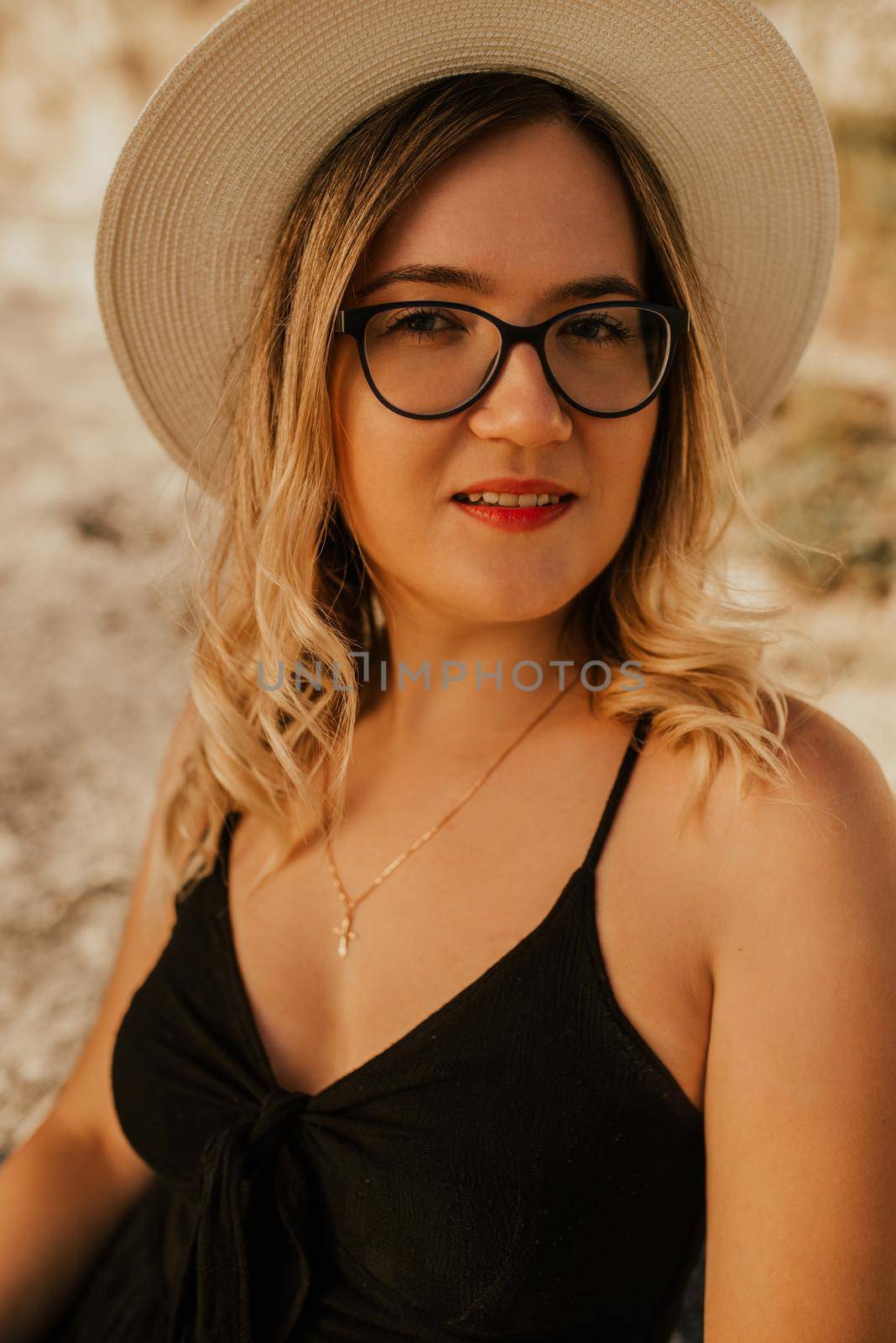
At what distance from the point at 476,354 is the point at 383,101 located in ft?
1.30

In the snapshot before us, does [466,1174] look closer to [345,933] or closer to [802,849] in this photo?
[345,933]

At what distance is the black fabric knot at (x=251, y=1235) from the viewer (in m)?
1.55

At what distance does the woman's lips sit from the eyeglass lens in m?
0.14

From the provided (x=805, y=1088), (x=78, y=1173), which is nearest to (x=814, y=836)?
(x=805, y=1088)

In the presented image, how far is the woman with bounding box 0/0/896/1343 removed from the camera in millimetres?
1344

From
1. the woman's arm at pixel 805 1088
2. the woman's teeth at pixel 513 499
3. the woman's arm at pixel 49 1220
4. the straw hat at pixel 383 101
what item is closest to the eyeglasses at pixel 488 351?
the woman's teeth at pixel 513 499

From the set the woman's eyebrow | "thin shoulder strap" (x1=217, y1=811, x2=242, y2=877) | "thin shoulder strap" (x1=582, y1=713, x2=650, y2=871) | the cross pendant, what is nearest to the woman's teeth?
the woman's eyebrow

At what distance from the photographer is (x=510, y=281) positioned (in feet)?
4.61

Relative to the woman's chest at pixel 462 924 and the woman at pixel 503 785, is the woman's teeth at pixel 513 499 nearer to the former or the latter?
the woman at pixel 503 785

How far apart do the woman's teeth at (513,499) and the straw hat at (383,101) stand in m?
0.55

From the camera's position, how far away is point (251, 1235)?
1.58 metres

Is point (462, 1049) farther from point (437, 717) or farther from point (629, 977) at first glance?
point (437, 717)

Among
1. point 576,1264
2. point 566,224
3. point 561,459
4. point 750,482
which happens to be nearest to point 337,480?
point 561,459

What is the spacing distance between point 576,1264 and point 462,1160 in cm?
20
